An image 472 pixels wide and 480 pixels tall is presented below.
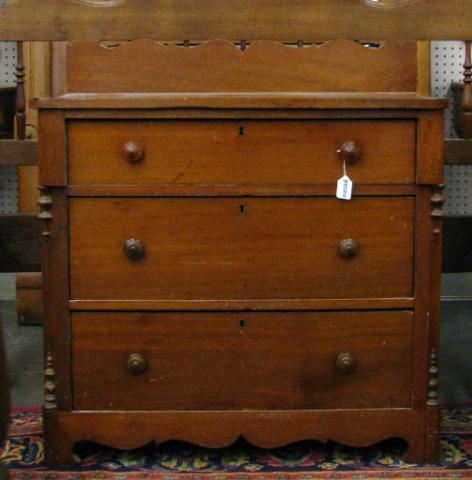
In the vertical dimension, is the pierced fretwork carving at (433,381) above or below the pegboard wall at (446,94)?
below

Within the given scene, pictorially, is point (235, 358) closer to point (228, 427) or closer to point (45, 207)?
point (228, 427)

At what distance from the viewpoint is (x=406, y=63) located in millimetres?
2227

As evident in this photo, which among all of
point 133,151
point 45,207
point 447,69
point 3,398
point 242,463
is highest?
point 447,69

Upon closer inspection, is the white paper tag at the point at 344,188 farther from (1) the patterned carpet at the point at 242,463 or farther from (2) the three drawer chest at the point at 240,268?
(1) the patterned carpet at the point at 242,463

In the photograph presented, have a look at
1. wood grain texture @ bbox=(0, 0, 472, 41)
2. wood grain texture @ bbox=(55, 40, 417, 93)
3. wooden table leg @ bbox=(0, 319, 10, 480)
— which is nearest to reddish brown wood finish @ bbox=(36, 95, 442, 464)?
wood grain texture @ bbox=(55, 40, 417, 93)

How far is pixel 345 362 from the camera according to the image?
85.7 inches

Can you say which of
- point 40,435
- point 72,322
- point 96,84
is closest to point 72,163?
point 96,84

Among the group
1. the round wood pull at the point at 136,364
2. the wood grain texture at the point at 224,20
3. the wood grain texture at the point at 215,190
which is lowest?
the round wood pull at the point at 136,364

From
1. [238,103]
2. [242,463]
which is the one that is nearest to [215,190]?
[238,103]

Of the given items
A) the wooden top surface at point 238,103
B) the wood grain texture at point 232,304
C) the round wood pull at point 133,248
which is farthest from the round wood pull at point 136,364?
the wooden top surface at point 238,103

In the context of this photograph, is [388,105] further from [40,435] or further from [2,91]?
[2,91]

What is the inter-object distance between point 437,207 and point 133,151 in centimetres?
74

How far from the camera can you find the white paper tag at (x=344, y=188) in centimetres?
212

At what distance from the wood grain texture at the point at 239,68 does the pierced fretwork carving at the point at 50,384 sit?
0.67 metres
